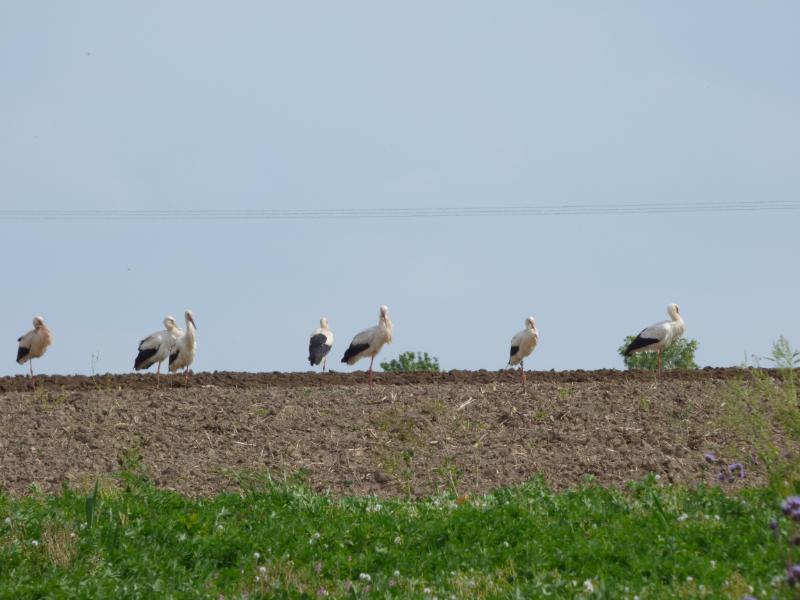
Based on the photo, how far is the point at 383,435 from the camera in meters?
14.9

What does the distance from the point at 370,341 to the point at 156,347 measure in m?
4.59

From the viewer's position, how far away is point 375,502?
11.0 metres

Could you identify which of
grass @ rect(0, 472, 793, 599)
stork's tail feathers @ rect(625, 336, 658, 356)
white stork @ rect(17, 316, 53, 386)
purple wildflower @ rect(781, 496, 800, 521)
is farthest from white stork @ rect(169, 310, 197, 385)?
purple wildflower @ rect(781, 496, 800, 521)

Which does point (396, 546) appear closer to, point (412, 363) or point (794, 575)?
point (794, 575)

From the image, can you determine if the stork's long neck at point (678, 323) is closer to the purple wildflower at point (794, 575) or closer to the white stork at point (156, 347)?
the white stork at point (156, 347)

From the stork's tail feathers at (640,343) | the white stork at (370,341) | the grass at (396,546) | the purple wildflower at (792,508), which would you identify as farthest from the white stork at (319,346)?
the purple wildflower at (792,508)

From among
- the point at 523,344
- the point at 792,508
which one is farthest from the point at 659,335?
the point at 792,508

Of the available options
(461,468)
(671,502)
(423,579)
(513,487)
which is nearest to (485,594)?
(423,579)

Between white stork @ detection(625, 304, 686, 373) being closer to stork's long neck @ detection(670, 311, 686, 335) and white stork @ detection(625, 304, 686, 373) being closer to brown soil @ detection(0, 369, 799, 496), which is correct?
stork's long neck @ detection(670, 311, 686, 335)

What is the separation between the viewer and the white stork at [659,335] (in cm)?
2447

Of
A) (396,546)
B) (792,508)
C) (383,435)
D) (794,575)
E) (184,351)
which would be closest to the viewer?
(794,575)

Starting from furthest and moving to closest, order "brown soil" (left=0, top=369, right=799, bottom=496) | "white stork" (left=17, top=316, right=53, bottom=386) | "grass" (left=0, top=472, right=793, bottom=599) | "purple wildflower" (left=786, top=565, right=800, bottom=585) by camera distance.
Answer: "white stork" (left=17, top=316, right=53, bottom=386)
"brown soil" (left=0, top=369, right=799, bottom=496)
"grass" (left=0, top=472, right=793, bottom=599)
"purple wildflower" (left=786, top=565, right=800, bottom=585)

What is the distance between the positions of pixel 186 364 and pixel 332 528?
14.2m

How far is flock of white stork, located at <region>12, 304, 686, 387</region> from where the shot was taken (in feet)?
76.4
